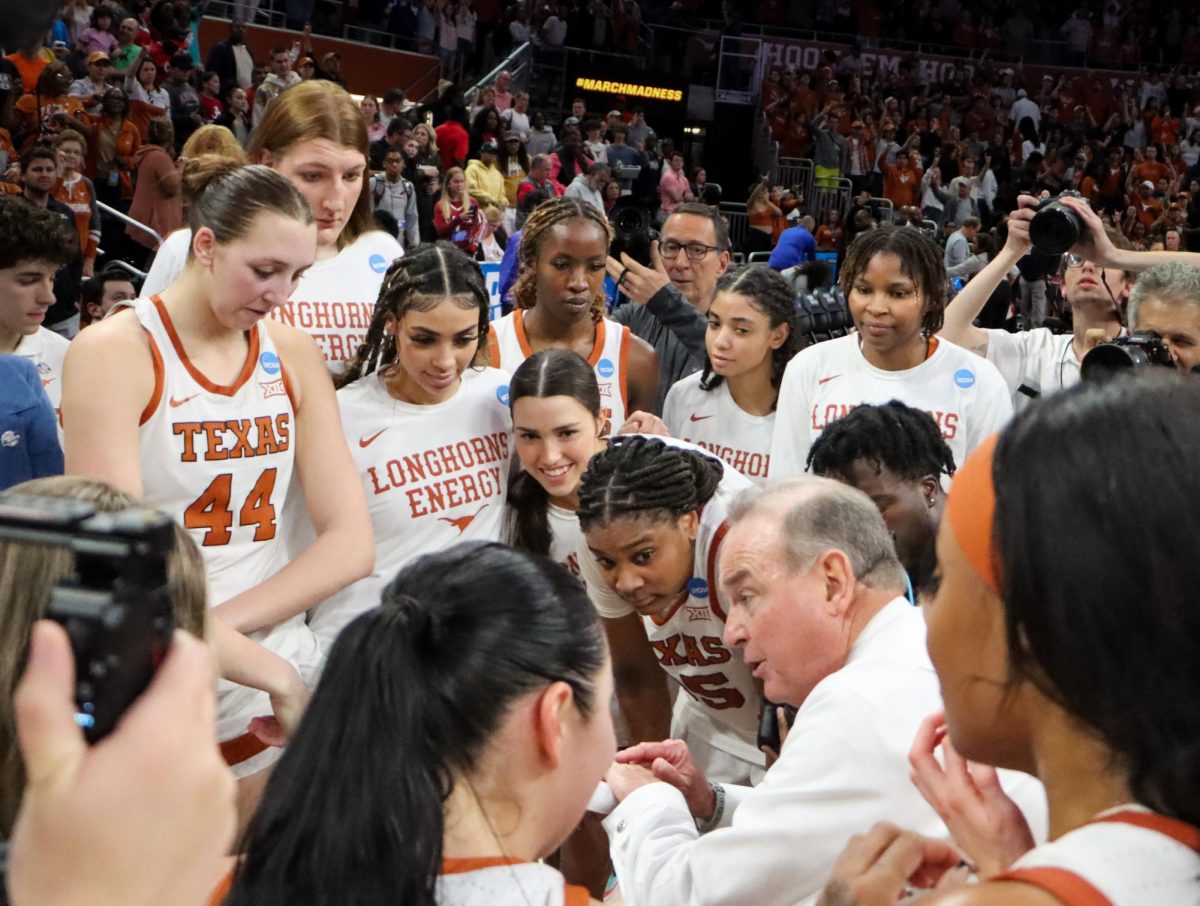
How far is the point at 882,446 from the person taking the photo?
2.74 meters

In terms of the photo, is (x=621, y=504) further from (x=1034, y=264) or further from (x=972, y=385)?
(x=1034, y=264)

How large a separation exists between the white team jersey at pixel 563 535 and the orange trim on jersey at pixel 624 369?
0.65 metres

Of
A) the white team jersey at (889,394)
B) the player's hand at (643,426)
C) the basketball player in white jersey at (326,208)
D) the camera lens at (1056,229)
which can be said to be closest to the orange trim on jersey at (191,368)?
the basketball player in white jersey at (326,208)

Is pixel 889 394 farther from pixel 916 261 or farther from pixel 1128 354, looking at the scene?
pixel 1128 354

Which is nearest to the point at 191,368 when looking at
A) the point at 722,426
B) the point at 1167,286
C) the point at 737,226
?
the point at 722,426

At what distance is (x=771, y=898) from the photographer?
190cm

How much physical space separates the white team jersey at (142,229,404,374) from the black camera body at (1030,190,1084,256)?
70.5 inches

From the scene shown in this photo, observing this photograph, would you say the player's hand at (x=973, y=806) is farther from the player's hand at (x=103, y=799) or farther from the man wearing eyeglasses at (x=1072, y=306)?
the man wearing eyeglasses at (x=1072, y=306)

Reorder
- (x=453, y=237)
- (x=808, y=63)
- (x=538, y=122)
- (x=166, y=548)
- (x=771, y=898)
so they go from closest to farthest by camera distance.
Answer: (x=166, y=548) → (x=771, y=898) → (x=453, y=237) → (x=538, y=122) → (x=808, y=63)

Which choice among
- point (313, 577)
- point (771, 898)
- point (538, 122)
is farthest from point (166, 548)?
point (538, 122)

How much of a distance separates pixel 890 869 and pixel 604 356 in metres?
2.52

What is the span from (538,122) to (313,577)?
1258 cm

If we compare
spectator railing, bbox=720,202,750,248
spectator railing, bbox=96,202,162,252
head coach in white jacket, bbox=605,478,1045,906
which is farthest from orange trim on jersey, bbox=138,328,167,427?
spectator railing, bbox=720,202,750,248

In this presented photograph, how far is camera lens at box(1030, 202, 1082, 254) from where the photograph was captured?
3.75m
